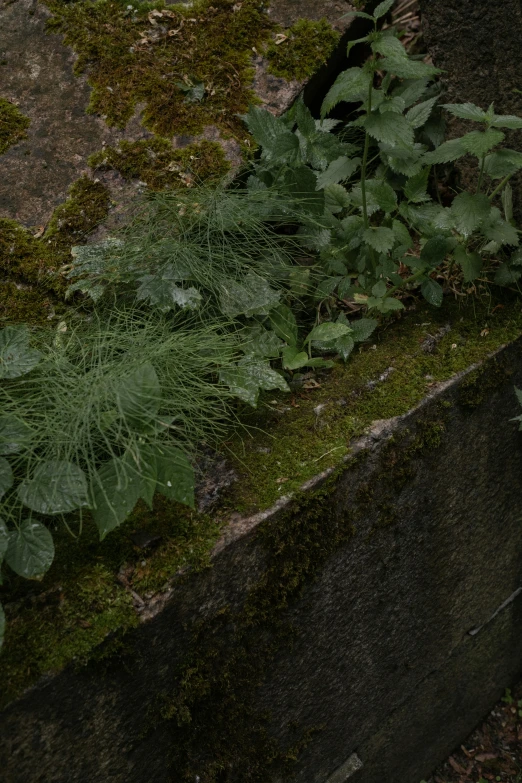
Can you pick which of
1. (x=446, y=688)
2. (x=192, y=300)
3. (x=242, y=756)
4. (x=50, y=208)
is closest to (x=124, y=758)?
(x=242, y=756)

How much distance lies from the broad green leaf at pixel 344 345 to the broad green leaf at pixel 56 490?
3.13 ft

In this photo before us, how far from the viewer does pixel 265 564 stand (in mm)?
1901

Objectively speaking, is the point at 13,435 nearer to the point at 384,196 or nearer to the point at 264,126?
the point at 264,126

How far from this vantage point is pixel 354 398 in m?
2.19

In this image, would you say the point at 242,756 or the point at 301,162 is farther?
the point at 301,162

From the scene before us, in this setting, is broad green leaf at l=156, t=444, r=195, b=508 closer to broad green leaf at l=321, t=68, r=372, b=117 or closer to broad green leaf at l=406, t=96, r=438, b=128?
broad green leaf at l=321, t=68, r=372, b=117

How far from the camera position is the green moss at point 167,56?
2.62m

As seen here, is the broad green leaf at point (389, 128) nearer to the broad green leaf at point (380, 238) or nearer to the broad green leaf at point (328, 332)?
the broad green leaf at point (380, 238)

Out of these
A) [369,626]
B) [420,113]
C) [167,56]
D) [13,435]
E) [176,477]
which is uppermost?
[167,56]

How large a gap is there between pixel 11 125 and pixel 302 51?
1101 mm

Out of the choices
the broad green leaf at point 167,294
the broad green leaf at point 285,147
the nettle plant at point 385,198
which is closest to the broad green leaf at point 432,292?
the nettle plant at point 385,198

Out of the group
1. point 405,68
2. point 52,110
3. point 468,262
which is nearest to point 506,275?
point 468,262

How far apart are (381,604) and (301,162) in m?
1.41

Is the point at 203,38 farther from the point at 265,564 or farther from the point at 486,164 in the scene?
the point at 265,564
